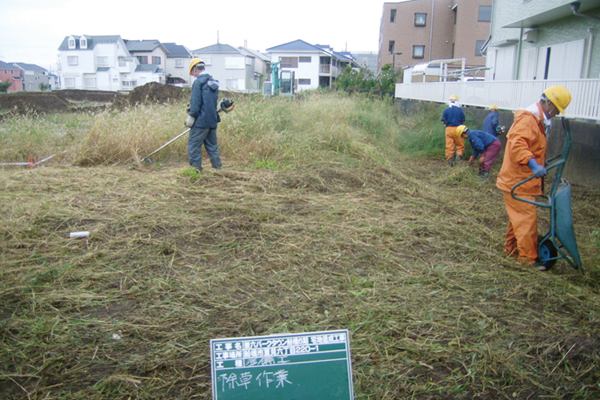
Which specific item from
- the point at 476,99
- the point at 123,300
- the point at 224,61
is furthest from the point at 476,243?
the point at 224,61

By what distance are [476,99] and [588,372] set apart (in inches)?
416

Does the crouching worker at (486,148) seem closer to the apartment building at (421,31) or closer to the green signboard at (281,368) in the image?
the green signboard at (281,368)

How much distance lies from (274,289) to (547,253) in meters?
2.29

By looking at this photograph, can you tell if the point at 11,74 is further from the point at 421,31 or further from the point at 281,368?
the point at 281,368

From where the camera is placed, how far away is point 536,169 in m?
3.61

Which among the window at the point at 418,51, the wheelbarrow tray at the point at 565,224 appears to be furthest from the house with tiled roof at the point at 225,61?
the wheelbarrow tray at the point at 565,224

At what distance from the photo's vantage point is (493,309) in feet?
10.1

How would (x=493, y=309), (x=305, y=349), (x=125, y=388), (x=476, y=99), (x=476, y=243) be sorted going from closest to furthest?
(x=305, y=349) < (x=125, y=388) < (x=493, y=309) < (x=476, y=243) < (x=476, y=99)

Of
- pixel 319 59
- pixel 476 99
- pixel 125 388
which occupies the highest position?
pixel 319 59

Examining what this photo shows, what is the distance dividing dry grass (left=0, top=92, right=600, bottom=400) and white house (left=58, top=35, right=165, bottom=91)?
46.4 m

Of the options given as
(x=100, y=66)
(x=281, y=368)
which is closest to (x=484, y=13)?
(x=100, y=66)

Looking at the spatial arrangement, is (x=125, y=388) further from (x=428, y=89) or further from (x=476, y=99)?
(x=428, y=89)

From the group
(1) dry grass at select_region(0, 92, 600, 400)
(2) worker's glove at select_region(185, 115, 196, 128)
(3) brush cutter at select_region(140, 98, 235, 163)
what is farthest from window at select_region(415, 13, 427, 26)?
(2) worker's glove at select_region(185, 115, 196, 128)

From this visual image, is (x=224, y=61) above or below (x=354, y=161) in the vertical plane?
above
